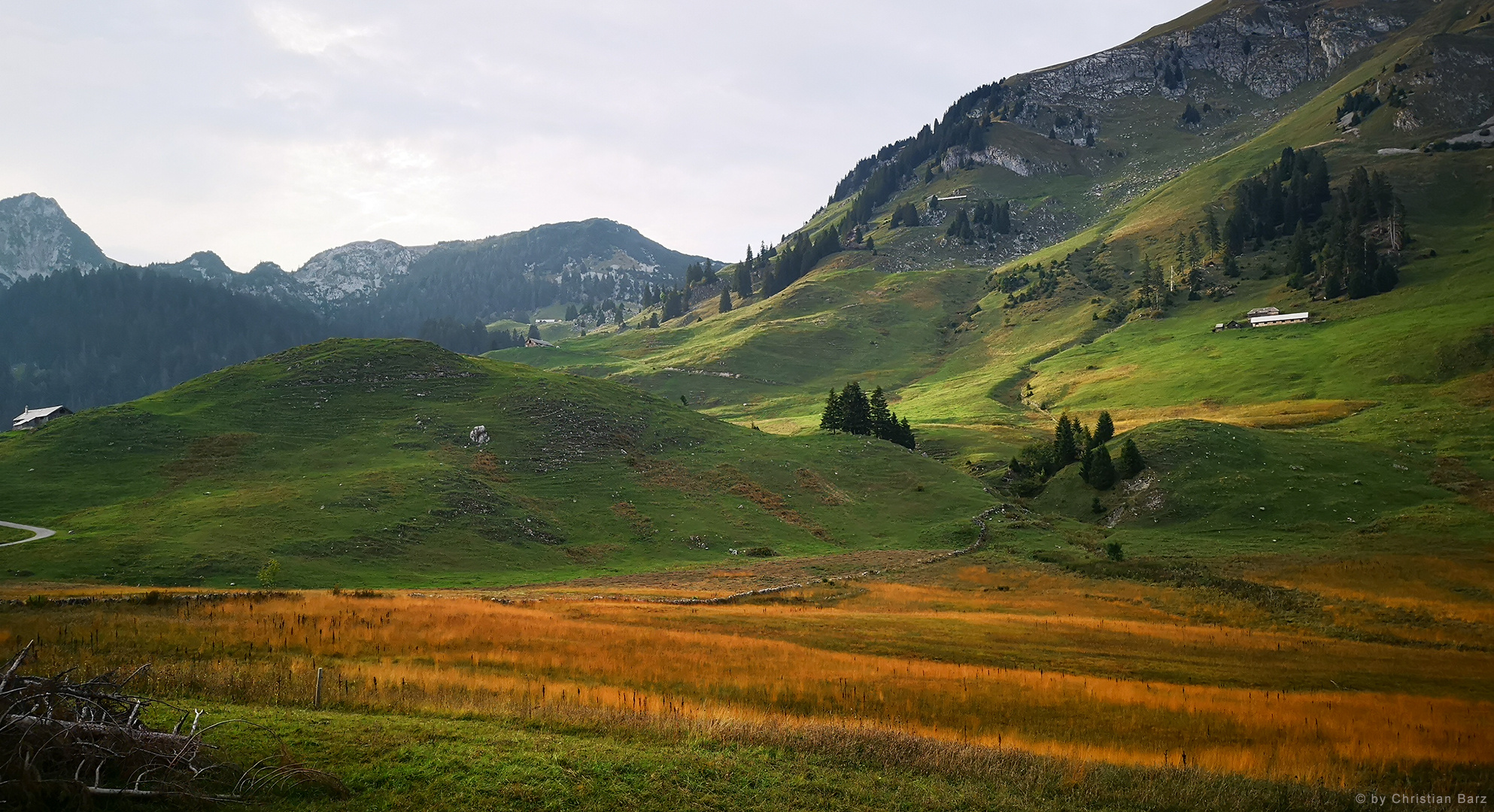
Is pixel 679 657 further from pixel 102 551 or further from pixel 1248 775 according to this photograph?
pixel 102 551

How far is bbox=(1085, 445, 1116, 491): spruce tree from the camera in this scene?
8512 cm

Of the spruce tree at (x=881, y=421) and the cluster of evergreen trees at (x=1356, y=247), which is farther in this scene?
the cluster of evergreen trees at (x=1356, y=247)

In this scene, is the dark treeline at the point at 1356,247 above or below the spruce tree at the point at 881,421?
above

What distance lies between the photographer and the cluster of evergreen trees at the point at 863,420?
11731 cm

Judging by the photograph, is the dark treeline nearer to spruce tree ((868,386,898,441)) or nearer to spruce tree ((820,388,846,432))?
spruce tree ((868,386,898,441))

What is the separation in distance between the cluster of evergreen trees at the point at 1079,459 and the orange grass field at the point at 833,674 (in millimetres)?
50935

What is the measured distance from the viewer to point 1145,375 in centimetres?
15000

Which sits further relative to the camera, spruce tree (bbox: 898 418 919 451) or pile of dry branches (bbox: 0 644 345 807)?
spruce tree (bbox: 898 418 919 451)

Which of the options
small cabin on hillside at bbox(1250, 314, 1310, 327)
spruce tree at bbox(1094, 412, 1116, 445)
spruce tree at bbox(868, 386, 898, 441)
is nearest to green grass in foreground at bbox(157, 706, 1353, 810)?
spruce tree at bbox(1094, 412, 1116, 445)

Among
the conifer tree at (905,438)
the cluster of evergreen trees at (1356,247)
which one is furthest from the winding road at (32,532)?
the cluster of evergreen trees at (1356,247)

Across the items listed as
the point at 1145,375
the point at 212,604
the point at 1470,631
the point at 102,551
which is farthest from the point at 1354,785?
the point at 1145,375

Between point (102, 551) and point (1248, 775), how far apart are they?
66.4m

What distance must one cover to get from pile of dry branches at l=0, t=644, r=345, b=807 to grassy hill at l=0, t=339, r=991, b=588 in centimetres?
4455

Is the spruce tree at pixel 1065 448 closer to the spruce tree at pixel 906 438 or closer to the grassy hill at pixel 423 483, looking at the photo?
the grassy hill at pixel 423 483
